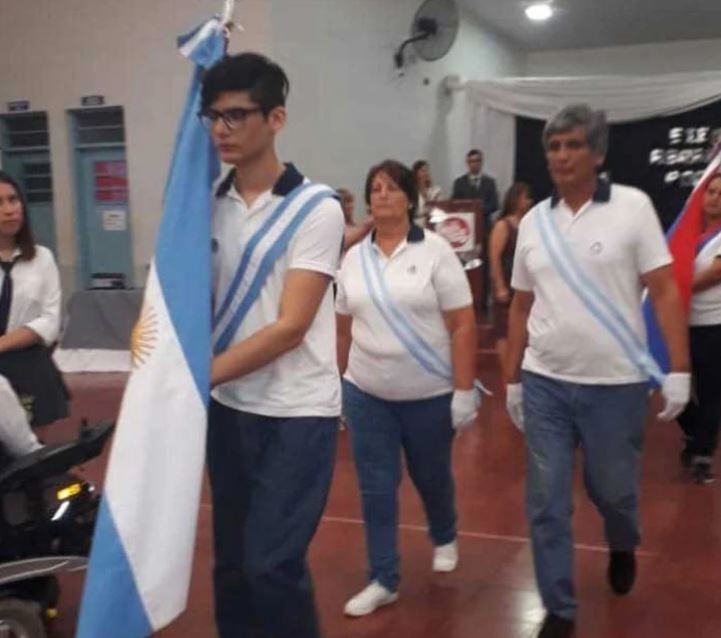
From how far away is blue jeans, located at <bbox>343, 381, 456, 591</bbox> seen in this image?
307 centimetres

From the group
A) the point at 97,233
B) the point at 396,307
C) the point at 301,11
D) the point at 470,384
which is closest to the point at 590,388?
the point at 470,384

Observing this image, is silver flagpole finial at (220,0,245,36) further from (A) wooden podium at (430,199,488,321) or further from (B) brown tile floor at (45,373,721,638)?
(A) wooden podium at (430,199,488,321)

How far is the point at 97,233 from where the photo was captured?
31.5 ft

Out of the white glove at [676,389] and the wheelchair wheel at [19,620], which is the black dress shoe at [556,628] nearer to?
the white glove at [676,389]

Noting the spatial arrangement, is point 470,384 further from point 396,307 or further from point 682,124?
point 682,124

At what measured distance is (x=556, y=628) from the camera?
2.79 m

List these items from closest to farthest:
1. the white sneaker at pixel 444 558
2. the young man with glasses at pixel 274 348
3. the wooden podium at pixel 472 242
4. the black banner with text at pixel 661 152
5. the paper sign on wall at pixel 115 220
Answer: the young man with glasses at pixel 274 348
the white sneaker at pixel 444 558
the wooden podium at pixel 472 242
the paper sign on wall at pixel 115 220
the black banner with text at pixel 661 152

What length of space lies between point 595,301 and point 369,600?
1147 millimetres

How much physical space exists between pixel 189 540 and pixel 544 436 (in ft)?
4.22

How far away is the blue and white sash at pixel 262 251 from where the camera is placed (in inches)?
79.4

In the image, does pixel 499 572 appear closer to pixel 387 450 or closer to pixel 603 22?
pixel 387 450

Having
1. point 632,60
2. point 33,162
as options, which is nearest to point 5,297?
point 33,162

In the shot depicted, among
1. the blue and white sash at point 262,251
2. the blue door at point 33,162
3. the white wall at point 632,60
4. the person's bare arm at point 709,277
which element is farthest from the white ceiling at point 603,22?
the blue and white sash at point 262,251

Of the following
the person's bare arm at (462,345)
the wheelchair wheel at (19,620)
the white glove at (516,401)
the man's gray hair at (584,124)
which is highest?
the man's gray hair at (584,124)
